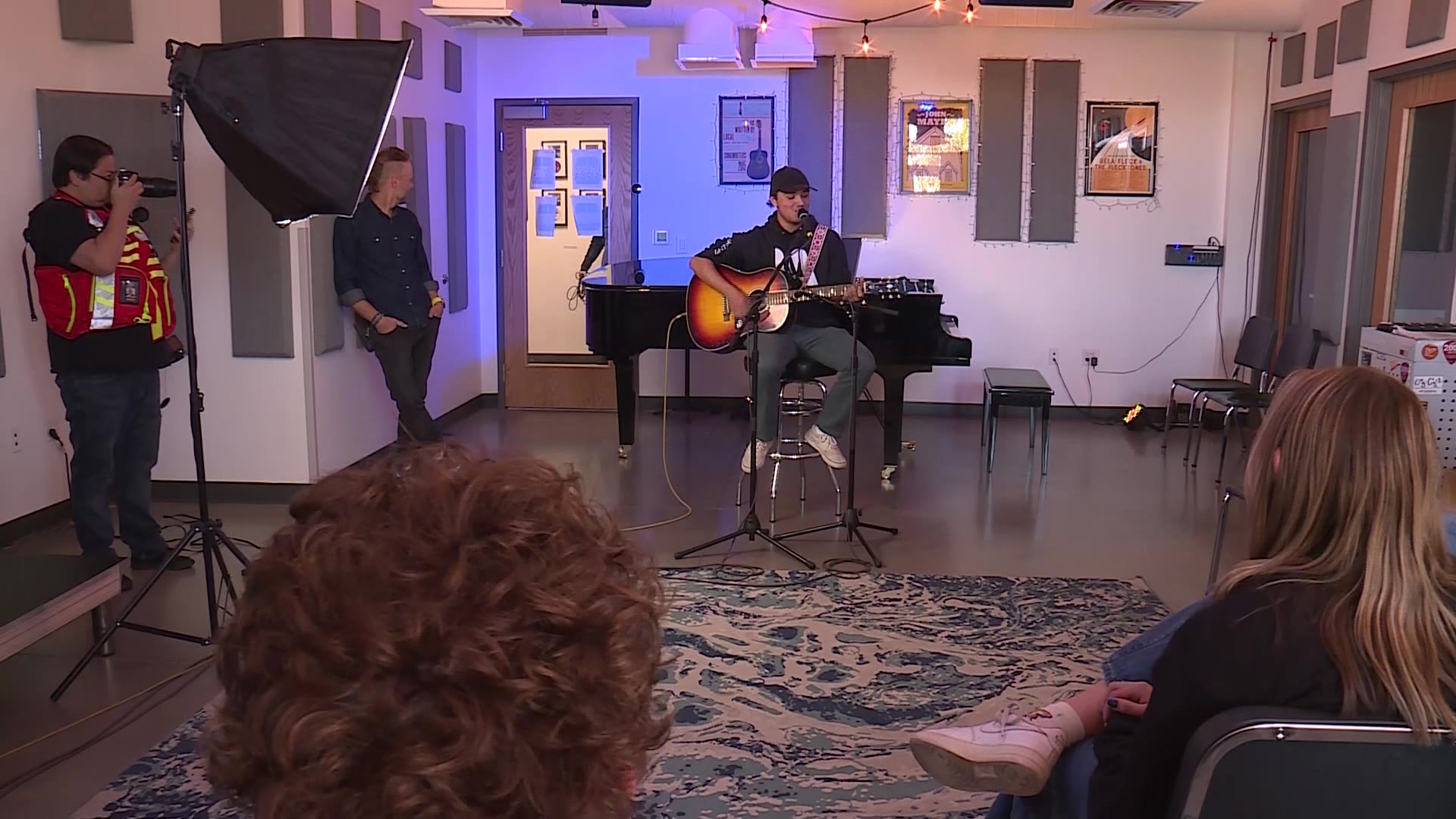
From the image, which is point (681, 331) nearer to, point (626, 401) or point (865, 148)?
point (626, 401)

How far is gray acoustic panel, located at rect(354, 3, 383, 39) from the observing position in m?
5.43

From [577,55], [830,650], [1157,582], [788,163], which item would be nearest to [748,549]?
[830,650]

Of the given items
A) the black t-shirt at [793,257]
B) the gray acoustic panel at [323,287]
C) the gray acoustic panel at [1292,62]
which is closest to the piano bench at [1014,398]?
the black t-shirt at [793,257]

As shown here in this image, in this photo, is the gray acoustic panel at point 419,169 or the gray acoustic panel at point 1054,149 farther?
the gray acoustic panel at point 1054,149

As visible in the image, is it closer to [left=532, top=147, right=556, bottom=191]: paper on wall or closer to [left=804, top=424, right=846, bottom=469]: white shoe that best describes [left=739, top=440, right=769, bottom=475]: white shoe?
[left=804, top=424, right=846, bottom=469]: white shoe

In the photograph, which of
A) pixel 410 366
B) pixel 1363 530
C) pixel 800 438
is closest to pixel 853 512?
pixel 800 438

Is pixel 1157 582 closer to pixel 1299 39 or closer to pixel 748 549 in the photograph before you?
pixel 748 549

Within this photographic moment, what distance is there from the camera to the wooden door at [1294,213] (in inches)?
272

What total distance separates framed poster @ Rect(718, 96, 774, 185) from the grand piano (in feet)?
4.59

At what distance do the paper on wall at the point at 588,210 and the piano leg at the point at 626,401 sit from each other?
5.75 ft

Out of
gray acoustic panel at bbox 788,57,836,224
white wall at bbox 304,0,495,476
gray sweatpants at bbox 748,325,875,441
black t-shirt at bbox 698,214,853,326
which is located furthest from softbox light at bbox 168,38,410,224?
gray acoustic panel at bbox 788,57,836,224

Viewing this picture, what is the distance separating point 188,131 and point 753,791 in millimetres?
3841

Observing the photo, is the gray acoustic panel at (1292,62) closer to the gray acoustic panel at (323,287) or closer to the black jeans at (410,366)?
the black jeans at (410,366)

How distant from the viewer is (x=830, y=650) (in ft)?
11.5
